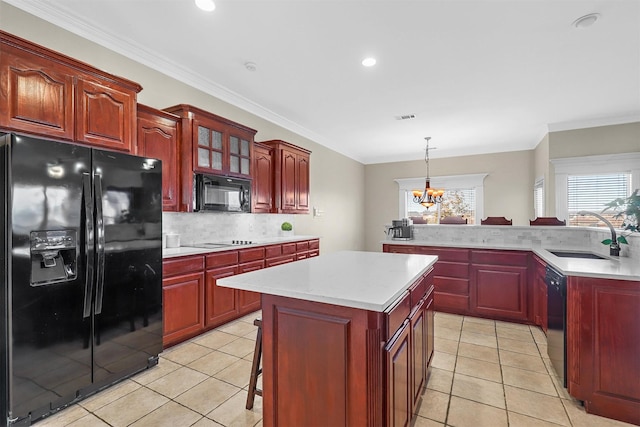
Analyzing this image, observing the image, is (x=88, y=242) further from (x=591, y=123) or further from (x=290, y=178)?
(x=591, y=123)

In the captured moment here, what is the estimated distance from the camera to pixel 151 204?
96.5 inches

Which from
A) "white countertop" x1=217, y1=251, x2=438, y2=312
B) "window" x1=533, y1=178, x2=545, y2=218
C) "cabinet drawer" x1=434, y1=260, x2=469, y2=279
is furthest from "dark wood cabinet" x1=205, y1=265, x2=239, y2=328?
"window" x1=533, y1=178, x2=545, y2=218

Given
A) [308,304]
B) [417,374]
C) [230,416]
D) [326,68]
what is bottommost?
[230,416]

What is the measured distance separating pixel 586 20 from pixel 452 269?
2.68m

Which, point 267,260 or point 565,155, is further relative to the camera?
point 565,155

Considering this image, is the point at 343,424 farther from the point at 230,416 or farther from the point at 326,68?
the point at 326,68

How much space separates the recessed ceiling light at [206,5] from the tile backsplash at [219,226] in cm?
198

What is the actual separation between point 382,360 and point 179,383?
180cm

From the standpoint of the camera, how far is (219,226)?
154 inches

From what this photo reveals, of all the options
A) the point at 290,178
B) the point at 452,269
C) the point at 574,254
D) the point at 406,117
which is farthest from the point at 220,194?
the point at 574,254

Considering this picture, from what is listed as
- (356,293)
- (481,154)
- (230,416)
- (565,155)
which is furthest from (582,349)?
(481,154)

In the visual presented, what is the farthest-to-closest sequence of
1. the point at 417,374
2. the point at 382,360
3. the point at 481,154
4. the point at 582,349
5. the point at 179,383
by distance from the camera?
the point at 481,154 → the point at 179,383 → the point at 582,349 → the point at 417,374 → the point at 382,360

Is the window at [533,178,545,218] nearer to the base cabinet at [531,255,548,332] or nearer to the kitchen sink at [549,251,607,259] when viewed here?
the kitchen sink at [549,251,607,259]

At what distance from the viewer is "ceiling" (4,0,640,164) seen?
2.37 m
